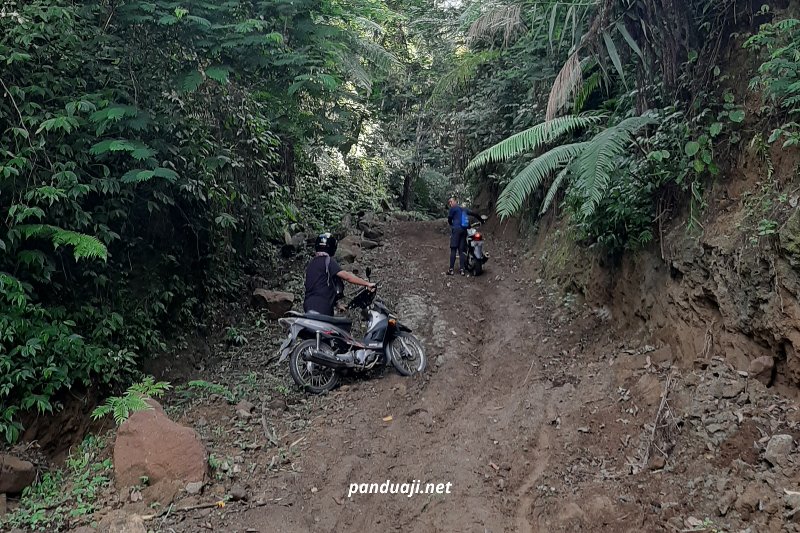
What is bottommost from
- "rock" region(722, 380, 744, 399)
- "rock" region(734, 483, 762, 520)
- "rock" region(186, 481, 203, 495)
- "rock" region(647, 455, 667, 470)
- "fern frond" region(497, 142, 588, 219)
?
"rock" region(186, 481, 203, 495)

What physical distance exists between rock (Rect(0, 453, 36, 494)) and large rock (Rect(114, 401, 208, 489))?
1270mm

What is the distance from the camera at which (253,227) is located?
1025 centimetres

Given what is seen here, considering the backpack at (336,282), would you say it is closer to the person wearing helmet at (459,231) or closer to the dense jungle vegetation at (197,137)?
the dense jungle vegetation at (197,137)

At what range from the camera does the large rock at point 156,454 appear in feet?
15.8

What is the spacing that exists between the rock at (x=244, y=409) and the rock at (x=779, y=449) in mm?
4771

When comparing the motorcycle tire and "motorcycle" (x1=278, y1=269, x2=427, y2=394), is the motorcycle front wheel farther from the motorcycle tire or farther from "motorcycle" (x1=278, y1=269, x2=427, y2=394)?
the motorcycle tire

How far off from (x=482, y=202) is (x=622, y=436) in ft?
43.4

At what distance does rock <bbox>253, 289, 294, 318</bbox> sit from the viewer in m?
9.89

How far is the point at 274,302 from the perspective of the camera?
32.6 ft

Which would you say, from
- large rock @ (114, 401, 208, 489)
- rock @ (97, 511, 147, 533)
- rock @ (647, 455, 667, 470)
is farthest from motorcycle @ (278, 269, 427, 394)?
rock @ (647, 455, 667, 470)

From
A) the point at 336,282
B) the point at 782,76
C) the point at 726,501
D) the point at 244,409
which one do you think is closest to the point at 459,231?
the point at 336,282

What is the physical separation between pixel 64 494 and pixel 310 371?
110 inches

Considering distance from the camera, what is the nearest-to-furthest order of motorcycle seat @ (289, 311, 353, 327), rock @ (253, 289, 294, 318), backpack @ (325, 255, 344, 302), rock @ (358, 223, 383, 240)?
motorcycle seat @ (289, 311, 353, 327)
backpack @ (325, 255, 344, 302)
rock @ (253, 289, 294, 318)
rock @ (358, 223, 383, 240)

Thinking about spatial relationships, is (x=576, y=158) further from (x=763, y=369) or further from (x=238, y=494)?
(x=238, y=494)
